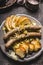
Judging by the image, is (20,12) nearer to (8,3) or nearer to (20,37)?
(8,3)

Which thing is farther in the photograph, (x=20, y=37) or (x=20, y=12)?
(x=20, y=12)

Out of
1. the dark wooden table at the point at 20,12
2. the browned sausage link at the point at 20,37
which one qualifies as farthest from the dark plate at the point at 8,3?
the browned sausage link at the point at 20,37

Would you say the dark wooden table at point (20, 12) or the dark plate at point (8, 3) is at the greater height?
the dark plate at point (8, 3)

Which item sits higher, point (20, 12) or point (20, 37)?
point (20, 12)

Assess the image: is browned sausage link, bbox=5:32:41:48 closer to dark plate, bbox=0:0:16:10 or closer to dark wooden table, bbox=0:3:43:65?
dark wooden table, bbox=0:3:43:65

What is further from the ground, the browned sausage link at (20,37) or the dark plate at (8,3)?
the dark plate at (8,3)

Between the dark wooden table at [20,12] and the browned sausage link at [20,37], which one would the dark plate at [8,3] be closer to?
the dark wooden table at [20,12]

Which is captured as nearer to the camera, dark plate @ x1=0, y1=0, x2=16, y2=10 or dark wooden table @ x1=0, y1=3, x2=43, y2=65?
dark wooden table @ x1=0, y1=3, x2=43, y2=65

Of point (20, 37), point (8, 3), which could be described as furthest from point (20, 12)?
point (20, 37)

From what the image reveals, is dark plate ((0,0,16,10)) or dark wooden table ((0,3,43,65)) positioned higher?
dark plate ((0,0,16,10))

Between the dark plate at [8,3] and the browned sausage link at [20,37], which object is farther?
the dark plate at [8,3]

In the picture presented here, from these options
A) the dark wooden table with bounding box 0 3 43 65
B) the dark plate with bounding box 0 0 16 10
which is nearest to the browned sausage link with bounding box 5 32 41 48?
the dark wooden table with bounding box 0 3 43 65

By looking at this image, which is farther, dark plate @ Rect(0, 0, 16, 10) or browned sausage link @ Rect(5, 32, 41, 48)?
dark plate @ Rect(0, 0, 16, 10)
